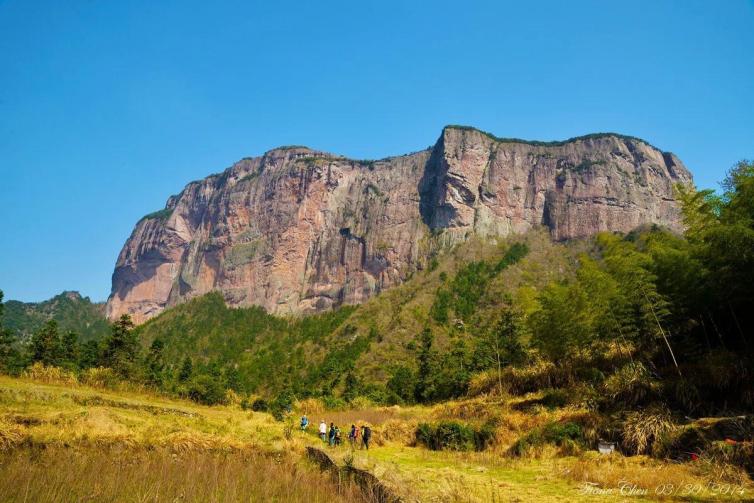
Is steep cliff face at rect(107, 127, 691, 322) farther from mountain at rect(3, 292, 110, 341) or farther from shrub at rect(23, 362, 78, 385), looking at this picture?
shrub at rect(23, 362, 78, 385)

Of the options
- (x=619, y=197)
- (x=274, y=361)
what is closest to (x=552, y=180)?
(x=619, y=197)

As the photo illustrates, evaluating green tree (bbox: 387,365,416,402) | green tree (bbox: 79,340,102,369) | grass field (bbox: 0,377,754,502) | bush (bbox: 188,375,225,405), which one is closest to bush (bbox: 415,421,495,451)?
grass field (bbox: 0,377,754,502)

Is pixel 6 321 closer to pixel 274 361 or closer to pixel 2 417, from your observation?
pixel 274 361

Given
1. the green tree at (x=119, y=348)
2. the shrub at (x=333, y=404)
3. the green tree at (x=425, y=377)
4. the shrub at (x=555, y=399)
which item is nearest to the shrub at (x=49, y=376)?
the green tree at (x=119, y=348)

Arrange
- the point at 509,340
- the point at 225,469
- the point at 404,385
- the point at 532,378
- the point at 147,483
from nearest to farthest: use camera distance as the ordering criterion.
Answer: the point at 147,483
the point at 225,469
the point at 532,378
the point at 509,340
the point at 404,385

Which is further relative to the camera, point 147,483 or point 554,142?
point 554,142

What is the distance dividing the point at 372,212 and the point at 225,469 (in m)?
142

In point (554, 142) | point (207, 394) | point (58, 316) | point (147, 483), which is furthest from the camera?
point (58, 316)

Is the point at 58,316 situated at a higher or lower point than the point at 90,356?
higher

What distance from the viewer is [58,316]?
591ft

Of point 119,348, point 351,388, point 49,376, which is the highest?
point 119,348

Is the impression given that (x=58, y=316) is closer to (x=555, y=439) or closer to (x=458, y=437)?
(x=458, y=437)

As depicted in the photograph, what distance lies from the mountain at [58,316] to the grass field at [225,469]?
16623 cm

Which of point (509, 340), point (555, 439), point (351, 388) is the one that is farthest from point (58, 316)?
point (555, 439)
